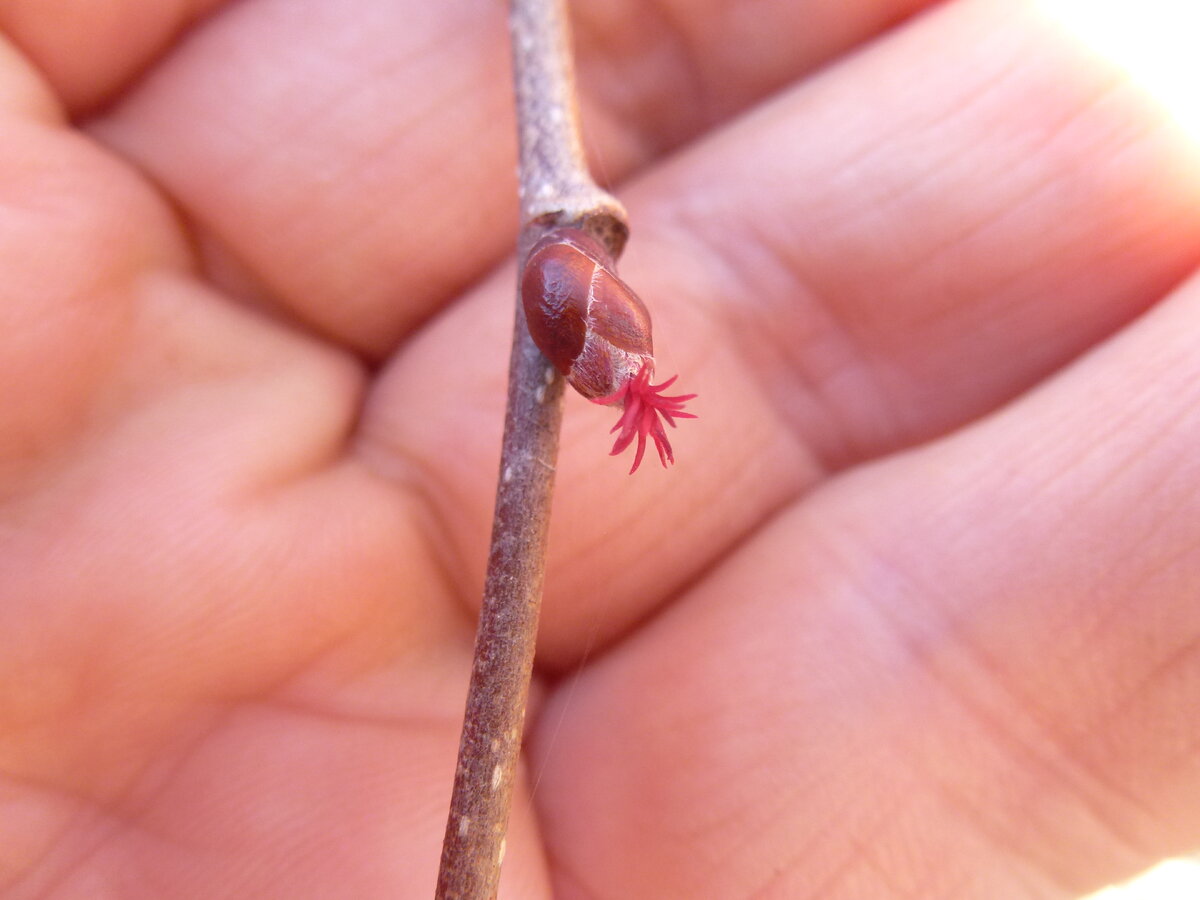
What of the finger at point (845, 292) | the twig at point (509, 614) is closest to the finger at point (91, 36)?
the finger at point (845, 292)

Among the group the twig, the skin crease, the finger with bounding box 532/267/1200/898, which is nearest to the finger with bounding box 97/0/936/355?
the skin crease

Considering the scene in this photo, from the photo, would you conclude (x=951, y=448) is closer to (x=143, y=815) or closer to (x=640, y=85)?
(x=640, y=85)

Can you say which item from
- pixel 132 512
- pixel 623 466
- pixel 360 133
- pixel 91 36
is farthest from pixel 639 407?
pixel 91 36

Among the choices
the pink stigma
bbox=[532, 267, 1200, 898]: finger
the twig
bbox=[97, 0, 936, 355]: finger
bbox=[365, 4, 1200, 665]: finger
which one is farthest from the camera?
bbox=[97, 0, 936, 355]: finger

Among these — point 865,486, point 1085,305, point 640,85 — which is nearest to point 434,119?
point 640,85

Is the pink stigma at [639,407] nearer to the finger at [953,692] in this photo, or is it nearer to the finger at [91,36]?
the finger at [953,692]

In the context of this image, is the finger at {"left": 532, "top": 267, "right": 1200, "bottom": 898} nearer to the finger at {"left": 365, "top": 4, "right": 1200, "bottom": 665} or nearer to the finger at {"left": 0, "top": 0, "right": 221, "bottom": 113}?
the finger at {"left": 365, "top": 4, "right": 1200, "bottom": 665}

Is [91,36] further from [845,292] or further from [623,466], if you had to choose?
[845,292]
